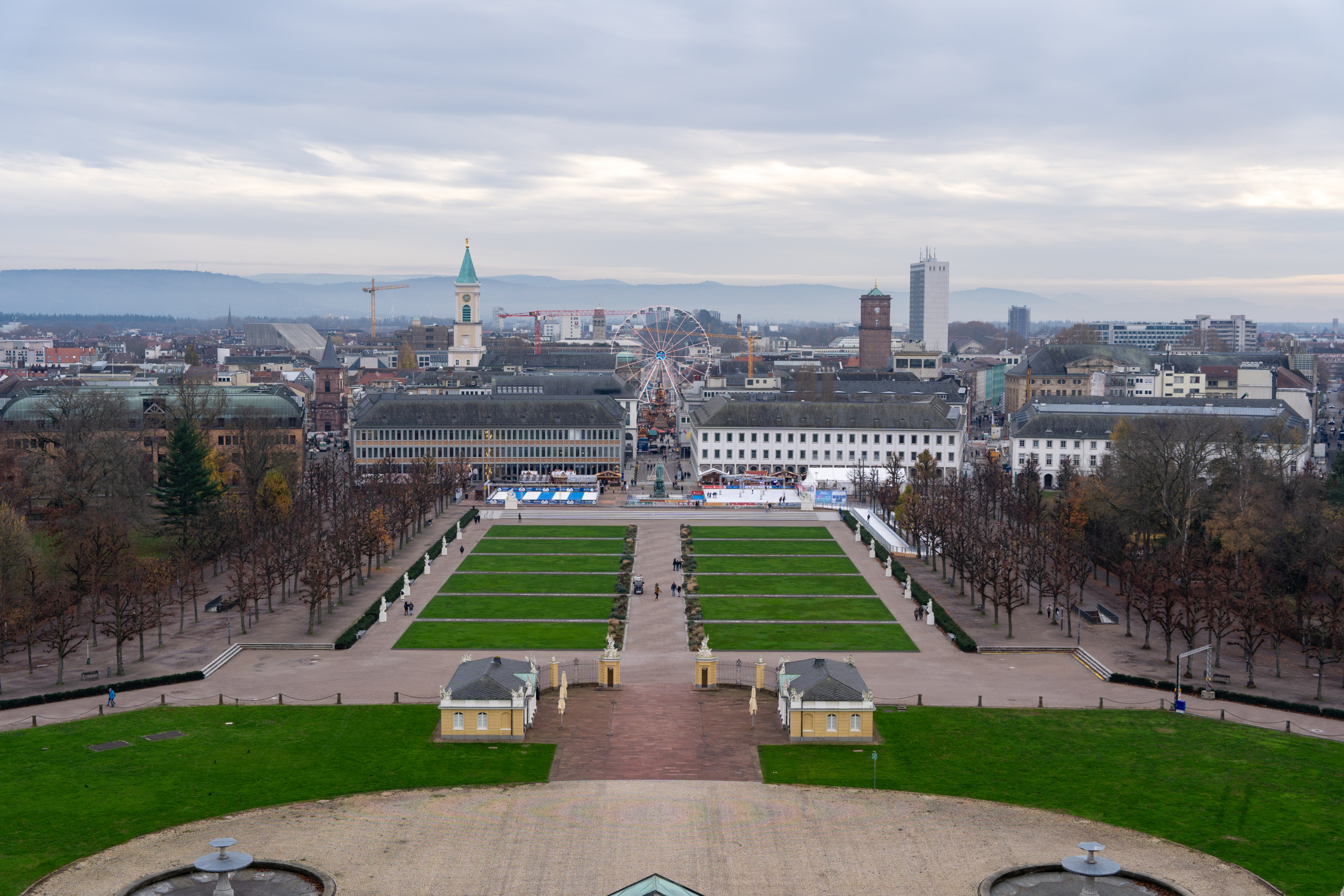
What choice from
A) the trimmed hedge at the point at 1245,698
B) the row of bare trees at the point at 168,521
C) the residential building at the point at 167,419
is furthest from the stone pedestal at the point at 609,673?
the residential building at the point at 167,419

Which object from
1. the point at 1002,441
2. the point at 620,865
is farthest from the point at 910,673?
the point at 1002,441

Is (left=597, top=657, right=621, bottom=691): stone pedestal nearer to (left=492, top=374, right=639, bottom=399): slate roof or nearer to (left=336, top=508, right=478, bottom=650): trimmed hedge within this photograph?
(left=336, top=508, right=478, bottom=650): trimmed hedge

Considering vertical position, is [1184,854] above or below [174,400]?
below

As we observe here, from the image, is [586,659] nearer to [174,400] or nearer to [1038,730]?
[1038,730]

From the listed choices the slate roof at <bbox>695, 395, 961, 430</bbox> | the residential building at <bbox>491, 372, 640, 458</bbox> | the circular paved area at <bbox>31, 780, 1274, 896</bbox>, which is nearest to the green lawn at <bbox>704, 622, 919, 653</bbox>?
the circular paved area at <bbox>31, 780, 1274, 896</bbox>

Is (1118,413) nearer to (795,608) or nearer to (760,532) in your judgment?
(760,532)

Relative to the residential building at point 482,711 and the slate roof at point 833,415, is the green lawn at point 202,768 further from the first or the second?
the slate roof at point 833,415
